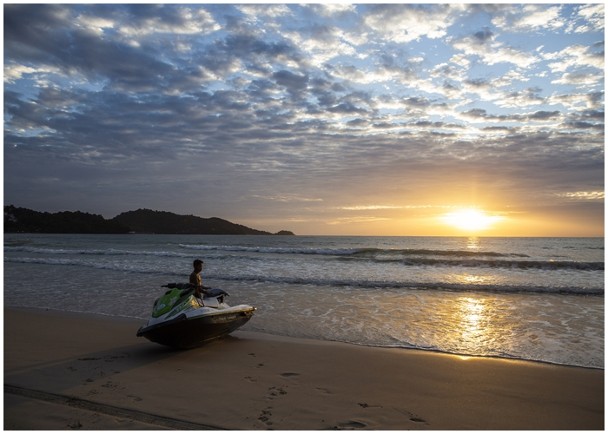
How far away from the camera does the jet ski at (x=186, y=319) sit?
6960 millimetres

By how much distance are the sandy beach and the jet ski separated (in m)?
0.26

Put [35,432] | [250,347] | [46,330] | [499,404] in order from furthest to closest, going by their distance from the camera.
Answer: [46,330] → [250,347] → [499,404] → [35,432]

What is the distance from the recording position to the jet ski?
22.8 ft

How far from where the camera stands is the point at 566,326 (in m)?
9.41

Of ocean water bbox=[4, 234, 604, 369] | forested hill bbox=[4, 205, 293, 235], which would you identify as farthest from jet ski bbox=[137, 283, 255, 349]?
forested hill bbox=[4, 205, 293, 235]

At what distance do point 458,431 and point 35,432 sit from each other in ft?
13.6

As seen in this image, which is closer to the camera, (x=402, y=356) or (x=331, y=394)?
(x=331, y=394)

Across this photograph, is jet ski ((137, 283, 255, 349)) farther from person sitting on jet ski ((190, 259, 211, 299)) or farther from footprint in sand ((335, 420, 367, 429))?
footprint in sand ((335, 420, 367, 429))

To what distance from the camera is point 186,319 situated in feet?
23.2

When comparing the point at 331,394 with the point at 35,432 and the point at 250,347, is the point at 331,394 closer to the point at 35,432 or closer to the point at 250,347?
the point at 250,347

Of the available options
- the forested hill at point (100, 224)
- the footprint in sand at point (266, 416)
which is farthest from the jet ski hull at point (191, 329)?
the forested hill at point (100, 224)

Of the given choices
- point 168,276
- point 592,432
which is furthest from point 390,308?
point 168,276

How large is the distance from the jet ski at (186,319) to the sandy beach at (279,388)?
258 mm

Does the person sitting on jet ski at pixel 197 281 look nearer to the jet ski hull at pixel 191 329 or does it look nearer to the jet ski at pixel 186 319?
the jet ski at pixel 186 319
